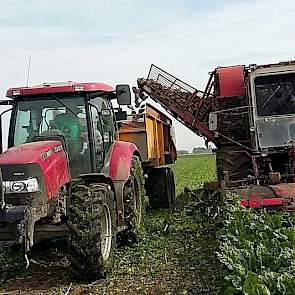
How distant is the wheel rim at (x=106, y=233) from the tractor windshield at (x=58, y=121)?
2.30 feet

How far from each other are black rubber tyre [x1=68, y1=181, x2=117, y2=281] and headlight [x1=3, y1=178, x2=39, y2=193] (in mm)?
492

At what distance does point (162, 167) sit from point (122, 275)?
6345 millimetres

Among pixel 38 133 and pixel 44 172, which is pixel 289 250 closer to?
pixel 44 172

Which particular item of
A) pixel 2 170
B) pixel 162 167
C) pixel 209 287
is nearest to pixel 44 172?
pixel 2 170

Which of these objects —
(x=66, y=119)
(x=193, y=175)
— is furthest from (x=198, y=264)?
(x=193, y=175)

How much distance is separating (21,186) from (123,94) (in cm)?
206

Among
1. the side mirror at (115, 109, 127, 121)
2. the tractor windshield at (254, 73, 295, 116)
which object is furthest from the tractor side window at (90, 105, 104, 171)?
the tractor windshield at (254, 73, 295, 116)

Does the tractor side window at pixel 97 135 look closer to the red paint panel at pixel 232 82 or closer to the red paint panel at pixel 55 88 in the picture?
the red paint panel at pixel 55 88

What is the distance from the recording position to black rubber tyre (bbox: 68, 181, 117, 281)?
255 inches

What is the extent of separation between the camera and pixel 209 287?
6367mm

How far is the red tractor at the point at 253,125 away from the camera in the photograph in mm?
10352

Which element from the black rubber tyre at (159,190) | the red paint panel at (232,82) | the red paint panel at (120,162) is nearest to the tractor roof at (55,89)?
the red paint panel at (120,162)

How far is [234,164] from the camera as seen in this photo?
36.0ft

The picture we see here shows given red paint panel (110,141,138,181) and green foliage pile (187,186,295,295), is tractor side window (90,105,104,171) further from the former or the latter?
green foliage pile (187,186,295,295)
